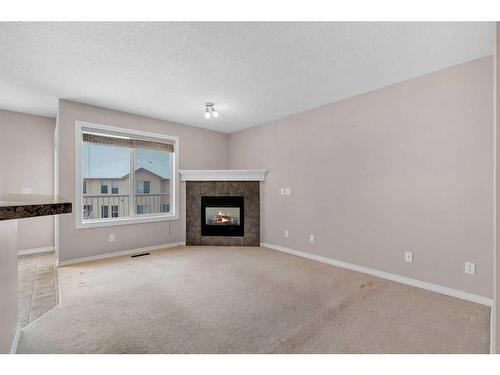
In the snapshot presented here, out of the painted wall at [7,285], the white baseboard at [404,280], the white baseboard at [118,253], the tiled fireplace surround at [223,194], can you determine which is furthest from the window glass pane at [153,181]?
the painted wall at [7,285]

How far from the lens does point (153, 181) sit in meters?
4.75

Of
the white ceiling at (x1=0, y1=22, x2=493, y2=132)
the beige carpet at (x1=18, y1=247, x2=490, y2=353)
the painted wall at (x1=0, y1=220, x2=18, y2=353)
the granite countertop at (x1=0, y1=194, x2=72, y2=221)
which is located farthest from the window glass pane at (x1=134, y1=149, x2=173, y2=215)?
the granite countertop at (x1=0, y1=194, x2=72, y2=221)

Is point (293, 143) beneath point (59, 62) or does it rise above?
beneath

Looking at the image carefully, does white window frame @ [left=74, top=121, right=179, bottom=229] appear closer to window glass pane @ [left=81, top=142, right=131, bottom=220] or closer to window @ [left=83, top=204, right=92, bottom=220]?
window glass pane @ [left=81, top=142, right=131, bottom=220]

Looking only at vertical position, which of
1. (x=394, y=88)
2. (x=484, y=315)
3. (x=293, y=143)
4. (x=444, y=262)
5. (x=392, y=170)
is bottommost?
(x=484, y=315)

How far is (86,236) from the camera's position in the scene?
3756mm

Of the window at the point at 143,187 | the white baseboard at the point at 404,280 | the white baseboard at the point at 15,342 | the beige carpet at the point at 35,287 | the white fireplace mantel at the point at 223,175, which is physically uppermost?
the white fireplace mantel at the point at 223,175

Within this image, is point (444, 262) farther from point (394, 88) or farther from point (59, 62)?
point (59, 62)

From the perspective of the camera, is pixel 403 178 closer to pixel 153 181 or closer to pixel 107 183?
pixel 153 181

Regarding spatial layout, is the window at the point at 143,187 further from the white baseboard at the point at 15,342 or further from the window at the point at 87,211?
the white baseboard at the point at 15,342

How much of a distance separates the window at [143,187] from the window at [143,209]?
263 mm

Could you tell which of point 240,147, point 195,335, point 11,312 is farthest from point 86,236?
point 240,147

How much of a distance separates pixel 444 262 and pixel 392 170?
1160mm

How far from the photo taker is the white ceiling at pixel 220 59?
199 centimetres
